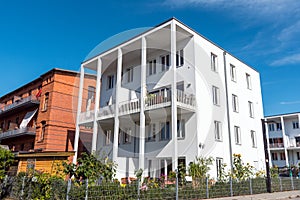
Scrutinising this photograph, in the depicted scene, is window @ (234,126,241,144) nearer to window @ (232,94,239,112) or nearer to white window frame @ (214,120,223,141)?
window @ (232,94,239,112)

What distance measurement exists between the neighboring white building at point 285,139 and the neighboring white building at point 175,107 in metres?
19.9

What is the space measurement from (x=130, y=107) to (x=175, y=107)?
4005mm

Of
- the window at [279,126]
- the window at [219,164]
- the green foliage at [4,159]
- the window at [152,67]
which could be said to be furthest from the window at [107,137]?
the window at [279,126]

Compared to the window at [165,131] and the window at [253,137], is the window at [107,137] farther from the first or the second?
the window at [253,137]

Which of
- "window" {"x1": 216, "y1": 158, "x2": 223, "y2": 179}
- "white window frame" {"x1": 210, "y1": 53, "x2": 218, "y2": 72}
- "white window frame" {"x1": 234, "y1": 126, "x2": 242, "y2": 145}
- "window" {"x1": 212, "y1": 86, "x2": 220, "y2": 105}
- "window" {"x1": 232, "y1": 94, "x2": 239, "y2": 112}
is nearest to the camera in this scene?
"window" {"x1": 216, "y1": 158, "x2": 223, "y2": 179}

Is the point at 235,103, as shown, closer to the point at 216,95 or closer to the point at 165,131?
the point at 216,95

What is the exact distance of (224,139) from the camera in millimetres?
17719

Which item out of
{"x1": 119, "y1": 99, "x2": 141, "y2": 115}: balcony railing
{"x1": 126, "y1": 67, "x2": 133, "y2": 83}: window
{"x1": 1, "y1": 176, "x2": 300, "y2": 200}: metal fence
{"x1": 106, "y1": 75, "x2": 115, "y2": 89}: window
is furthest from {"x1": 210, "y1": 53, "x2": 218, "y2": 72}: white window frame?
{"x1": 106, "y1": 75, "x2": 115, "y2": 89}: window

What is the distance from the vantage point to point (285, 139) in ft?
128

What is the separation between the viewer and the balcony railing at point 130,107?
1683 cm

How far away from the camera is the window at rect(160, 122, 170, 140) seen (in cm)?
1712

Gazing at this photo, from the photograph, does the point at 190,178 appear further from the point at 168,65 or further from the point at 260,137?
the point at 260,137

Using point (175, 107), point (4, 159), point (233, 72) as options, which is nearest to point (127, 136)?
point (175, 107)

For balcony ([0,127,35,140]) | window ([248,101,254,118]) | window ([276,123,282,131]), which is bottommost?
balcony ([0,127,35,140])
